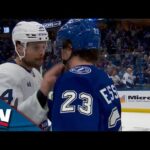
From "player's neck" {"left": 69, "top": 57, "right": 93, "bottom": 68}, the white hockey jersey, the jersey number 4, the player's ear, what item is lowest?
the white hockey jersey

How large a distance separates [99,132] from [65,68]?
0.20 m

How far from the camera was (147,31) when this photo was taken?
820cm

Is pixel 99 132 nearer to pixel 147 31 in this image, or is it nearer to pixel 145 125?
pixel 145 125

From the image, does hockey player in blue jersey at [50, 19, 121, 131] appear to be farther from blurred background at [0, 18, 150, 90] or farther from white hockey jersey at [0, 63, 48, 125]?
blurred background at [0, 18, 150, 90]

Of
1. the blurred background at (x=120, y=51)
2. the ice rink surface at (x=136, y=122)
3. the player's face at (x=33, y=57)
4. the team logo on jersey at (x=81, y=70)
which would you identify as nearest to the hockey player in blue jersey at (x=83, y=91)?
the team logo on jersey at (x=81, y=70)

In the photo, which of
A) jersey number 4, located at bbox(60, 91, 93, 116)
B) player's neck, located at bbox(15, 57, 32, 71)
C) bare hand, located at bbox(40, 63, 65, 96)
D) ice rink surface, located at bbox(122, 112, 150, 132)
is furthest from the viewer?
ice rink surface, located at bbox(122, 112, 150, 132)

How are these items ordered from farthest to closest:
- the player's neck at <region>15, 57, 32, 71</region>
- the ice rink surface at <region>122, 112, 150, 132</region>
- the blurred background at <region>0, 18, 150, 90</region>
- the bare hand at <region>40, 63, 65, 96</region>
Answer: the blurred background at <region>0, 18, 150, 90</region>, the ice rink surface at <region>122, 112, 150, 132</region>, the player's neck at <region>15, 57, 32, 71</region>, the bare hand at <region>40, 63, 65, 96</region>

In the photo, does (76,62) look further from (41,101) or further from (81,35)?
(41,101)

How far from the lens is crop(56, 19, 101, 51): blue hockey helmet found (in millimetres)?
920

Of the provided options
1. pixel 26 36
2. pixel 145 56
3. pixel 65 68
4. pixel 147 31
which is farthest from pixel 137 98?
pixel 65 68

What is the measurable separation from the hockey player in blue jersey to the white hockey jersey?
260 mm

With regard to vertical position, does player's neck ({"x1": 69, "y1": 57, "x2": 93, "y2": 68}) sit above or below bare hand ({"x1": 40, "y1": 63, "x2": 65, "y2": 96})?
above

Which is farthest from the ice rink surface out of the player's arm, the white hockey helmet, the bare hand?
the bare hand

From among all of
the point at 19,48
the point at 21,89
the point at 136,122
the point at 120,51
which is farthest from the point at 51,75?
the point at 120,51
